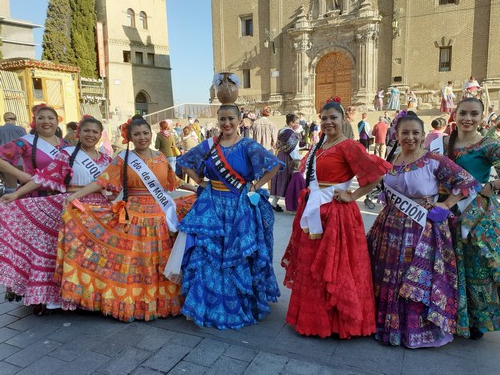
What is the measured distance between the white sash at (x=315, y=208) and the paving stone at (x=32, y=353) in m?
2.04

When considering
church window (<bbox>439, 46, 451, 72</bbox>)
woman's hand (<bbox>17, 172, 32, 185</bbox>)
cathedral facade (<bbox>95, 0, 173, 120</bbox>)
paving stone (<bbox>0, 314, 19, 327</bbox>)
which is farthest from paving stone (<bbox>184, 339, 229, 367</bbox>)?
cathedral facade (<bbox>95, 0, 173, 120</bbox>)

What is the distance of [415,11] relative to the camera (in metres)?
20.5

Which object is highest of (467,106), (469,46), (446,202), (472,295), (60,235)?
(469,46)

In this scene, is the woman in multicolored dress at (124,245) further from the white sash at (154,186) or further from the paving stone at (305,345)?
the paving stone at (305,345)

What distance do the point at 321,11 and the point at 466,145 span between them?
21659mm

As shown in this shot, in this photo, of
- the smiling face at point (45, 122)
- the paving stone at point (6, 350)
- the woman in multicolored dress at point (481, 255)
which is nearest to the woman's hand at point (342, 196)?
the woman in multicolored dress at point (481, 255)

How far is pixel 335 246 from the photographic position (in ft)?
9.57

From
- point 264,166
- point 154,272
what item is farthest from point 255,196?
point 154,272

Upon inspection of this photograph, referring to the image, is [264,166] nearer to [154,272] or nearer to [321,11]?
[154,272]

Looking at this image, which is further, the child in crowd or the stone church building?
the stone church building

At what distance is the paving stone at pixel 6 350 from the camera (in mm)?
2912

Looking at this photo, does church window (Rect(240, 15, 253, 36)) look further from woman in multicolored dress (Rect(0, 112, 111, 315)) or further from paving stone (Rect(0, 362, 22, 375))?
paving stone (Rect(0, 362, 22, 375))

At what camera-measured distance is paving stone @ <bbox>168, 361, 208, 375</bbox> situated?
8.77 ft

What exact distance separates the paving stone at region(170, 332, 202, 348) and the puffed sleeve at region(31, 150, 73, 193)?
5.35 ft
